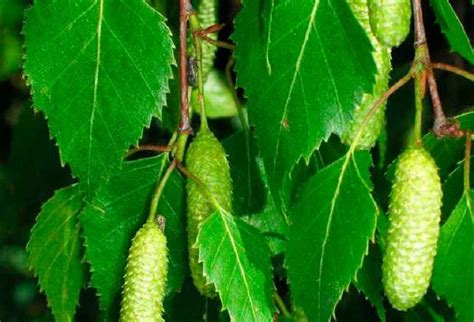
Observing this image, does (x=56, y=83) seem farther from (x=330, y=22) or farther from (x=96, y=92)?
(x=330, y=22)

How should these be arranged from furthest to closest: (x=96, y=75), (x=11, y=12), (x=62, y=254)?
(x=11, y=12) < (x=62, y=254) < (x=96, y=75)

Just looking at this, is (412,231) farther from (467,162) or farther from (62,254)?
(62,254)

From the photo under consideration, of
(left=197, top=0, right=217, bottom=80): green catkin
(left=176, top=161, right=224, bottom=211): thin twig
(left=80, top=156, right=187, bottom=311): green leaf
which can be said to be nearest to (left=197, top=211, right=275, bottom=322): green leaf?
(left=176, top=161, right=224, bottom=211): thin twig

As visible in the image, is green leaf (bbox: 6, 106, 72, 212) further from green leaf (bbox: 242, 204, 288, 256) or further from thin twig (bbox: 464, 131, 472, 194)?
thin twig (bbox: 464, 131, 472, 194)

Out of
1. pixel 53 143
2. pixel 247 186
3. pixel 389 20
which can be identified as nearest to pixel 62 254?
pixel 247 186

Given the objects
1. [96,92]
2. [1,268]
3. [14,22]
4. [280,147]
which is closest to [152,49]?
[96,92]

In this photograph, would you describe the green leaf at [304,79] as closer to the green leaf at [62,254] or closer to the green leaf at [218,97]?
the green leaf at [62,254]
